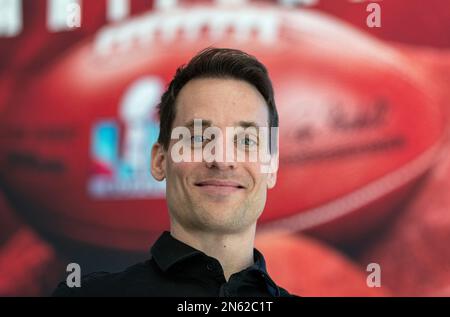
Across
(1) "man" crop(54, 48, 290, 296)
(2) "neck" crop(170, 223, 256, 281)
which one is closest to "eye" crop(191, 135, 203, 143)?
(1) "man" crop(54, 48, 290, 296)

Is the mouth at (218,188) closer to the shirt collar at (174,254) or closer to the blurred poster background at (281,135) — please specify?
the shirt collar at (174,254)

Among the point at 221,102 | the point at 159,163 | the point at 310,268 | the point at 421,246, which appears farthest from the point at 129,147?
the point at 221,102

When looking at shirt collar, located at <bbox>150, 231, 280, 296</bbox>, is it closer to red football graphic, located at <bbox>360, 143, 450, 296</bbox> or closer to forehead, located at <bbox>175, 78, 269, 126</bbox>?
forehead, located at <bbox>175, 78, 269, 126</bbox>

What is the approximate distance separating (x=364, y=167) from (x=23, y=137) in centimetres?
118

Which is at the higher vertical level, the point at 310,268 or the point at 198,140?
the point at 198,140

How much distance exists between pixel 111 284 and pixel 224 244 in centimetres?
18

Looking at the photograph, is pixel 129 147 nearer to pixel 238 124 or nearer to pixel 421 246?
pixel 421 246

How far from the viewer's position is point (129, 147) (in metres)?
2.38

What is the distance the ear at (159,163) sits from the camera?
106 centimetres

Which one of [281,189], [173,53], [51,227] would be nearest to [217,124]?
[281,189]

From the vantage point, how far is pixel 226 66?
1.03 meters

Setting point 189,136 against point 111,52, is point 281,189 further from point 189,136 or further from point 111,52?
point 189,136

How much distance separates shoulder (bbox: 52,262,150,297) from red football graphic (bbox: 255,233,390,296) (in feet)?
4.11

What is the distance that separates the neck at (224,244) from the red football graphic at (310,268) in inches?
50.0
